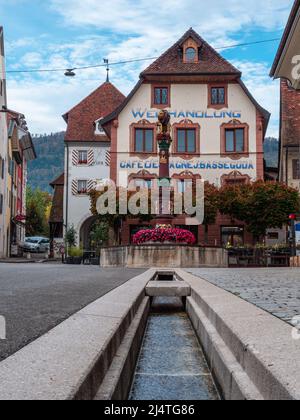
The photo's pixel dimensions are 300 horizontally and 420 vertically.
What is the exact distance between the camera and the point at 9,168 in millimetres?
48406

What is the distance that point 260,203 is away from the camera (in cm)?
3500

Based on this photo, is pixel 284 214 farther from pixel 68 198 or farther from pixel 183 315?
pixel 183 315

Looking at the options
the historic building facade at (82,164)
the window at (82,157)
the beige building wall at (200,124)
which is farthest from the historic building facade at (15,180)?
the beige building wall at (200,124)

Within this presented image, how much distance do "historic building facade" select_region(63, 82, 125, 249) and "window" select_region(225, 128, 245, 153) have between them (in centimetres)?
1202

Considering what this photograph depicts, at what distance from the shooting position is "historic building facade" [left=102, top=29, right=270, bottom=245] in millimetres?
40156

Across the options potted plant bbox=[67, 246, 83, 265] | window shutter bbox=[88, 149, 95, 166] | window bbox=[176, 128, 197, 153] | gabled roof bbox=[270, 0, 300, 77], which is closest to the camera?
gabled roof bbox=[270, 0, 300, 77]

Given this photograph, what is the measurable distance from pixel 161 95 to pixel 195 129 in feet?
10.6

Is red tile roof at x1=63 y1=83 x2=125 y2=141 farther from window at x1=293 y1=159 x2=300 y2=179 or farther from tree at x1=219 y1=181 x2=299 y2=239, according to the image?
tree at x1=219 y1=181 x2=299 y2=239

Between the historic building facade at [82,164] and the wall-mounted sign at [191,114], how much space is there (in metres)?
9.23

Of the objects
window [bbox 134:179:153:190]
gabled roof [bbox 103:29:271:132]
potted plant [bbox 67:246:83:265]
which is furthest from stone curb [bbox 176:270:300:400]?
gabled roof [bbox 103:29:271:132]

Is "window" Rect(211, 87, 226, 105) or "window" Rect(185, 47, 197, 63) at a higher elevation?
"window" Rect(185, 47, 197, 63)

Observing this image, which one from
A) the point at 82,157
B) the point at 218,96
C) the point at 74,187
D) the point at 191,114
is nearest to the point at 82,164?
the point at 82,157

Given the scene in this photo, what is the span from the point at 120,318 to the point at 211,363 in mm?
794

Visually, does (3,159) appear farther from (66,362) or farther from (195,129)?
(66,362)
